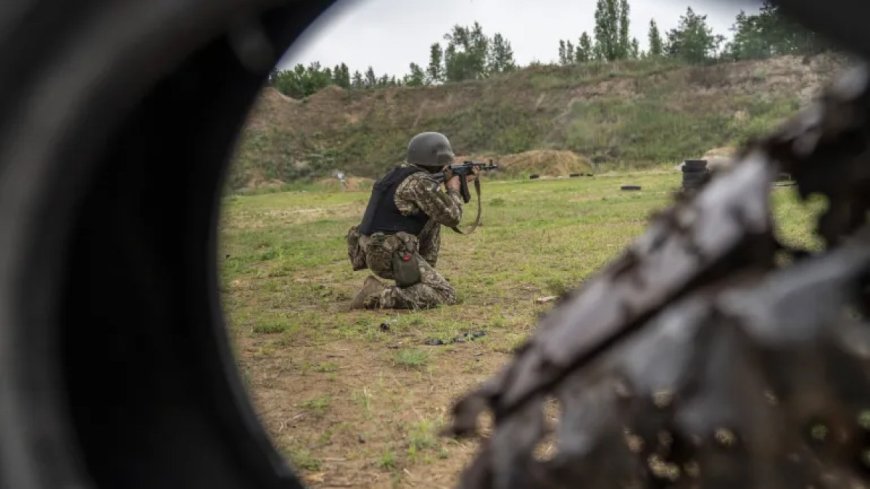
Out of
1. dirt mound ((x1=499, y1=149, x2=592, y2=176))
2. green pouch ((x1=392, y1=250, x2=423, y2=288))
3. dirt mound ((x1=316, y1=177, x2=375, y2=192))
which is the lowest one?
dirt mound ((x1=499, y1=149, x2=592, y2=176))

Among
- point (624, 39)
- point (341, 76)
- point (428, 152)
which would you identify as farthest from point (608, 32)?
point (428, 152)

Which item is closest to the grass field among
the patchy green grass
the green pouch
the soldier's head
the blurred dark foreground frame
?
the patchy green grass

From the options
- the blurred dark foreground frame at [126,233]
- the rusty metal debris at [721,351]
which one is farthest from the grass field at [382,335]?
the blurred dark foreground frame at [126,233]

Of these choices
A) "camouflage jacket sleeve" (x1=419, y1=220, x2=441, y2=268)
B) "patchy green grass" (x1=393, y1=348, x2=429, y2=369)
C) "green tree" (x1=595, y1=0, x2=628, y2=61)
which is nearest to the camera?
"patchy green grass" (x1=393, y1=348, x2=429, y2=369)

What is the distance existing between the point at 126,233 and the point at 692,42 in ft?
129

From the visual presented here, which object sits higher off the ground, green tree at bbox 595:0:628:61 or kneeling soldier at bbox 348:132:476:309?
green tree at bbox 595:0:628:61

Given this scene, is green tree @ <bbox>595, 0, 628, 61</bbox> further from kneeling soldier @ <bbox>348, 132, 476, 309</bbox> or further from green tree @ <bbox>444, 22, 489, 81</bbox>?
kneeling soldier @ <bbox>348, 132, 476, 309</bbox>

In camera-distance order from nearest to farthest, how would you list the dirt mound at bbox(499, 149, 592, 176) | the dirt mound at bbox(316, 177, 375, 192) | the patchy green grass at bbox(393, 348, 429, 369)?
the patchy green grass at bbox(393, 348, 429, 369)
the dirt mound at bbox(316, 177, 375, 192)
the dirt mound at bbox(499, 149, 592, 176)

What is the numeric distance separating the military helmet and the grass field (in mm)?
905

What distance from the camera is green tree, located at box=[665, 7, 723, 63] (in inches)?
1411

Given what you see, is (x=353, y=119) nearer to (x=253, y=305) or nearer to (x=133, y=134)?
(x=253, y=305)

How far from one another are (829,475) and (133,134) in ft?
2.91

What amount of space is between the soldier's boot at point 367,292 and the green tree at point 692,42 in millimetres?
30028

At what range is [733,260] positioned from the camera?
3.04 feet
